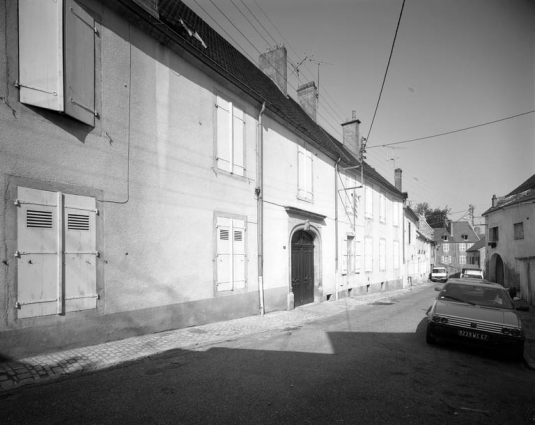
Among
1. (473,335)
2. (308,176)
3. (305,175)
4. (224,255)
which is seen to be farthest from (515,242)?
(224,255)

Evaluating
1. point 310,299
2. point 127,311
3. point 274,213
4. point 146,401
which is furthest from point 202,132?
point 310,299

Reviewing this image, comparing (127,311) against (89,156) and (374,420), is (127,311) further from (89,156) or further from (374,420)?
(374,420)

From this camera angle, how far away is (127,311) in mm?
6469

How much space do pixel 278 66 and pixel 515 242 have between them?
16614 millimetres

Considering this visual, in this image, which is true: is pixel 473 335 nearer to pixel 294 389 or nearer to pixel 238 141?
pixel 294 389

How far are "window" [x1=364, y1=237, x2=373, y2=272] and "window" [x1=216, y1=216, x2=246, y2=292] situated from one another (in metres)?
11.4

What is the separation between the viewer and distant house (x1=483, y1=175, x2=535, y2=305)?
52.4 feet

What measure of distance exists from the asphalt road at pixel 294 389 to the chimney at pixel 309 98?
16.1 meters

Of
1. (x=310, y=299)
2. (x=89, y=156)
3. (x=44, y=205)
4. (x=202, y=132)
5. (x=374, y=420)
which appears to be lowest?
(x=310, y=299)

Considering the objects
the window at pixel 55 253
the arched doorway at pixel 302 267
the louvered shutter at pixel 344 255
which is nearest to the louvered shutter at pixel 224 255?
the window at pixel 55 253

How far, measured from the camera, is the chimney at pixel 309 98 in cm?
1994

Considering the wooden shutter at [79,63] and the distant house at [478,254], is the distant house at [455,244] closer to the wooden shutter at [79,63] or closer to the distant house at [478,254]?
the distant house at [478,254]

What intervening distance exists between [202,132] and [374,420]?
7.23m

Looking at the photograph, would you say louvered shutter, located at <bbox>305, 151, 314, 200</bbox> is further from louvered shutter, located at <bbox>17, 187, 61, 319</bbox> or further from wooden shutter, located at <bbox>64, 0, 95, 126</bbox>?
louvered shutter, located at <bbox>17, 187, 61, 319</bbox>
